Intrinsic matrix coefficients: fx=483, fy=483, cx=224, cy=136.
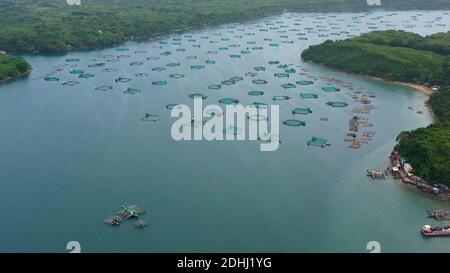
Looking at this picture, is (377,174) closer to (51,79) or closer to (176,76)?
(176,76)

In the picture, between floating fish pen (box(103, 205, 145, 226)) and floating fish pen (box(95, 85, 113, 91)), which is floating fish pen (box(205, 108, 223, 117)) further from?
floating fish pen (box(103, 205, 145, 226))

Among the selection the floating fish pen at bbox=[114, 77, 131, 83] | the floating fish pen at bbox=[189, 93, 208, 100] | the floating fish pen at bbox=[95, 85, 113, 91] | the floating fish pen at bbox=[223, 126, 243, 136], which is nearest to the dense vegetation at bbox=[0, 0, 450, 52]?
the floating fish pen at bbox=[114, 77, 131, 83]

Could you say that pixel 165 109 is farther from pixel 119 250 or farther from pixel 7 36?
pixel 7 36

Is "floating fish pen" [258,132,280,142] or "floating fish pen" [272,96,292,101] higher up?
"floating fish pen" [272,96,292,101]

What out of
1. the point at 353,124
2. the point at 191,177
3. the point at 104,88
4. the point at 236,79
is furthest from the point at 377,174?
the point at 104,88
